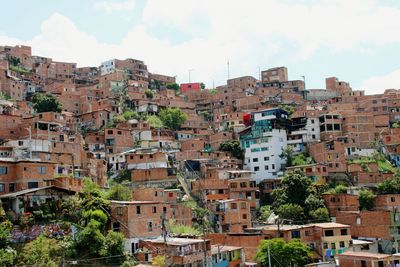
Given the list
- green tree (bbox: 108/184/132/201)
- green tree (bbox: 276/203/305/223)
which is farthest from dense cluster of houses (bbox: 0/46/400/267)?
green tree (bbox: 276/203/305/223)

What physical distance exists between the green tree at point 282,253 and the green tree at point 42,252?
14.0 metres

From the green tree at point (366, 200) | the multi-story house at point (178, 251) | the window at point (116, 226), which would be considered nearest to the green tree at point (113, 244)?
the multi-story house at point (178, 251)

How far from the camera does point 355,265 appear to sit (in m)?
35.7

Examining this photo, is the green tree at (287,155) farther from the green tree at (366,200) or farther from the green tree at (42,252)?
the green tree at (42,252)

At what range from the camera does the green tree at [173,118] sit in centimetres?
6719

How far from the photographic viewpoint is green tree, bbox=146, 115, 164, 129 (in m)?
64.9

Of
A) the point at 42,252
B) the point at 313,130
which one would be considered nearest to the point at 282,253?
the point at 42,252

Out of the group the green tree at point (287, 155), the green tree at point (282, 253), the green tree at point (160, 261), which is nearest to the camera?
the green tree at point (160, 261)

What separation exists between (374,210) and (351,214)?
3.31 m

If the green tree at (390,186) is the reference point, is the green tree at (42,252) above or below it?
below

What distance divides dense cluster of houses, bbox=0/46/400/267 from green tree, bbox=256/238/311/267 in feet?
4.91

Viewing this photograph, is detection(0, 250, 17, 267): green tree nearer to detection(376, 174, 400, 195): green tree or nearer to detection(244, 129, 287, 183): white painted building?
detection(244, 129, 287, 183): white painted building

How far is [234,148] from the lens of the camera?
60.7 m

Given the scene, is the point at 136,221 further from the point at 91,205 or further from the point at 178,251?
the point at 178,251
